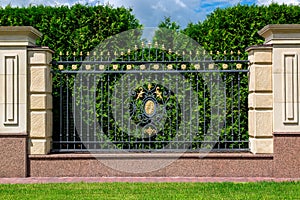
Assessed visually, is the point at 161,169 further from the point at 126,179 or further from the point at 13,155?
the point at 13,155

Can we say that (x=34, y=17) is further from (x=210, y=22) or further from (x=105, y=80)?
(x=210, y=22)

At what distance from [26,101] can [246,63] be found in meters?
3.99

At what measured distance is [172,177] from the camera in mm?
9734

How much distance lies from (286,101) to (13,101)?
453 centimetres

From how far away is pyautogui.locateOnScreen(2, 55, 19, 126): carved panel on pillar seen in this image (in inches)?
382

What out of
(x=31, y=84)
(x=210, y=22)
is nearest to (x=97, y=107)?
(x=31, y=84)

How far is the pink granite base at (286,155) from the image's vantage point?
31.6ft

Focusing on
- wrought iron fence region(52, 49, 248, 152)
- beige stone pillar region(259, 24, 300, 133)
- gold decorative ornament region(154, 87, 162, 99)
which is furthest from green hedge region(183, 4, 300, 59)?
beige stone pillar region(259, 24, 300, 133)

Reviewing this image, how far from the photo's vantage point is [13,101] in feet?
31.9

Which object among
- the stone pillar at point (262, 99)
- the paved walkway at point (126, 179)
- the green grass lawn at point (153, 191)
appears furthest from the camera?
the stone pillar at point (262, 99)

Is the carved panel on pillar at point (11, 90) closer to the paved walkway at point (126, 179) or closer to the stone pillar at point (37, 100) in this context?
the stone pillar at point (37, 100)

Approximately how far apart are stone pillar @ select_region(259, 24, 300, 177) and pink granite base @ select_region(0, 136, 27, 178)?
13.7 ft

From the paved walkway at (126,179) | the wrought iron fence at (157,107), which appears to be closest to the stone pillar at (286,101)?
the paved walkway at (126,179)

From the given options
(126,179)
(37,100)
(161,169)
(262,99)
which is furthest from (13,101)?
(262,99)
